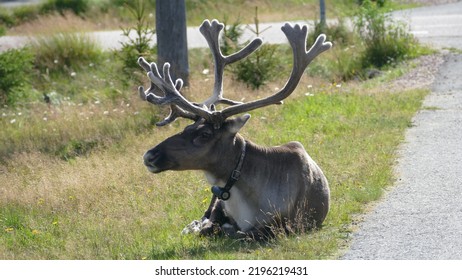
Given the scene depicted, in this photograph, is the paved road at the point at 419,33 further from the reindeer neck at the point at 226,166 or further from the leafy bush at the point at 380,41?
the reindeer neck at the point at 226,166

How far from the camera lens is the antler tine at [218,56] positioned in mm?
10318

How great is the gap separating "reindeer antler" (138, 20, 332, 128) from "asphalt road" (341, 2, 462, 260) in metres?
1.59

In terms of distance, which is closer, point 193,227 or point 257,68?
point 193,227

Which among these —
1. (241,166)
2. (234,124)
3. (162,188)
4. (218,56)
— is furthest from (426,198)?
(162,188)

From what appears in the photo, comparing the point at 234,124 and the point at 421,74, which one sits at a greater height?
the point at 234,124

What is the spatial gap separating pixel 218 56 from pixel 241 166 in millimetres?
1498

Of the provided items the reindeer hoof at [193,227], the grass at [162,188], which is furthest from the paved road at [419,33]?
the reindeer hoof at [193,227]

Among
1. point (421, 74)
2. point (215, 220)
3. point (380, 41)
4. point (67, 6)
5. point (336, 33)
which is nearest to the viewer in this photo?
point (215, 220)

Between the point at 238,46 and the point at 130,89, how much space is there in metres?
2.58

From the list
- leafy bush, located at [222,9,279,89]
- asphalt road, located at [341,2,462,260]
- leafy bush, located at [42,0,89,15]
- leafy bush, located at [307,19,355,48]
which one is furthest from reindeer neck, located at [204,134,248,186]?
leafy bush, located at [42,0,89,15]

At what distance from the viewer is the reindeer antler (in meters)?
9.55

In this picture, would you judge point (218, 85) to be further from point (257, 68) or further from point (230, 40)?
point (230, 40)

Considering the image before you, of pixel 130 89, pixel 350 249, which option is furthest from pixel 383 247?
pixel 130 89

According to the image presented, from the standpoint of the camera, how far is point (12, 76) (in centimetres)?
1964
